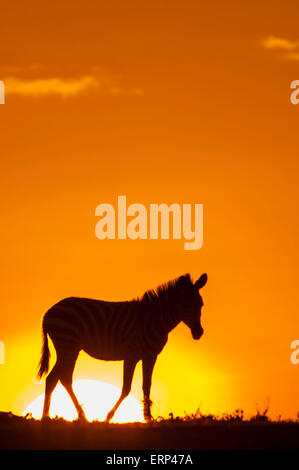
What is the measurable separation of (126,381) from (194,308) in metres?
2.44

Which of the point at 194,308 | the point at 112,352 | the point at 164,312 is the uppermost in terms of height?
the point at 194,308

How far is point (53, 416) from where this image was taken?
22.7 m

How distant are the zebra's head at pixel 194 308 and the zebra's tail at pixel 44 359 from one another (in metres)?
3.02

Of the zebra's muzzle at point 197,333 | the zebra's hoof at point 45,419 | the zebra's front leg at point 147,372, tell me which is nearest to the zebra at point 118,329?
the zebra's front leg at point 147,372

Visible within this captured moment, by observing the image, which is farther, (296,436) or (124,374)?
(124,374)

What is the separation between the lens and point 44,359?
79.1ft

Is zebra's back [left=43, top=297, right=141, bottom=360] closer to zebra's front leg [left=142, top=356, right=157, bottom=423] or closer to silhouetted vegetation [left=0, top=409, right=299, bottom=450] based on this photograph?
zebra's front leg [left=142, top=356, right=157, bottom=423]

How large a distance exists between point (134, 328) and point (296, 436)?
4844 millimetres

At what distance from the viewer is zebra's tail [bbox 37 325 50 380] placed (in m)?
24.0

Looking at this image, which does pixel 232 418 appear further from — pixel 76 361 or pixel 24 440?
pixel 24 440

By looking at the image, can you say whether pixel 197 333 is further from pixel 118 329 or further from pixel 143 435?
pixel 143 435

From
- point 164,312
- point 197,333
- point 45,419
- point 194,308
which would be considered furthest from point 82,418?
point 194,308
